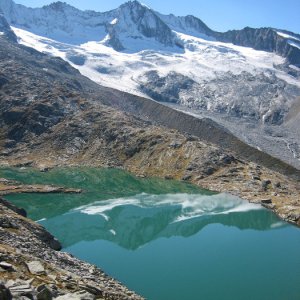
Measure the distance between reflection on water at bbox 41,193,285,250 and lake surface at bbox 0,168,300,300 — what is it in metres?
0.22

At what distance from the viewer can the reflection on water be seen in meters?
102

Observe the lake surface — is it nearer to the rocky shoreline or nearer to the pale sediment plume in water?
the pale sediment plume in water

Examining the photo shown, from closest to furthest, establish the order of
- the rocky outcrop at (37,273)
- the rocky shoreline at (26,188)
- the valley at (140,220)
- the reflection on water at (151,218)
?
the rocky outcrop at (37,273)
the valley at (140,220)
the reflection on water at (151,218)
the rocky shoreline at (26,188)

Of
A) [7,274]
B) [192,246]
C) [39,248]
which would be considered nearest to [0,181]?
[192,246]

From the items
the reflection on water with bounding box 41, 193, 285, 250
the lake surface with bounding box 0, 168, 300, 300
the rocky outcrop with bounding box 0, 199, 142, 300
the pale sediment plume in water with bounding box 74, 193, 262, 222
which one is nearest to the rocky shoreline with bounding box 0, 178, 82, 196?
the lake surface with bounding box 0, 168, 300, 300

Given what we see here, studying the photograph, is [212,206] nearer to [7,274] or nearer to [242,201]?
[242,201]

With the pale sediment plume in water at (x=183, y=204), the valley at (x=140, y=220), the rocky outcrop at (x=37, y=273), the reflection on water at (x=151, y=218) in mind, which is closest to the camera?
the rocky outcrop at (x=37, y=273)

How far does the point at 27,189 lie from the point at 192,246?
62.2 meters

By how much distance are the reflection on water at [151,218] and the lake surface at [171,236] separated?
0.22 meters

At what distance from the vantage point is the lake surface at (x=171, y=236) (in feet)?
236

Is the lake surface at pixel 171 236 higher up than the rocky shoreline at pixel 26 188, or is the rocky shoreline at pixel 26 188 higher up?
the lake surface at pixel 171 236

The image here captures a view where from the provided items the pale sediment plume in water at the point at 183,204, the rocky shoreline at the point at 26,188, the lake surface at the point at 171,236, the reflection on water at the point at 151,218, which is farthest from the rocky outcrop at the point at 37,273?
the rocky shoreline at the point at 26,188

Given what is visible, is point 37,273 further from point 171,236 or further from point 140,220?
point 140,220

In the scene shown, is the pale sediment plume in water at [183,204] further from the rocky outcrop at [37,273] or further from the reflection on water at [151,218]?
the rocky outcrop at [37,273]
